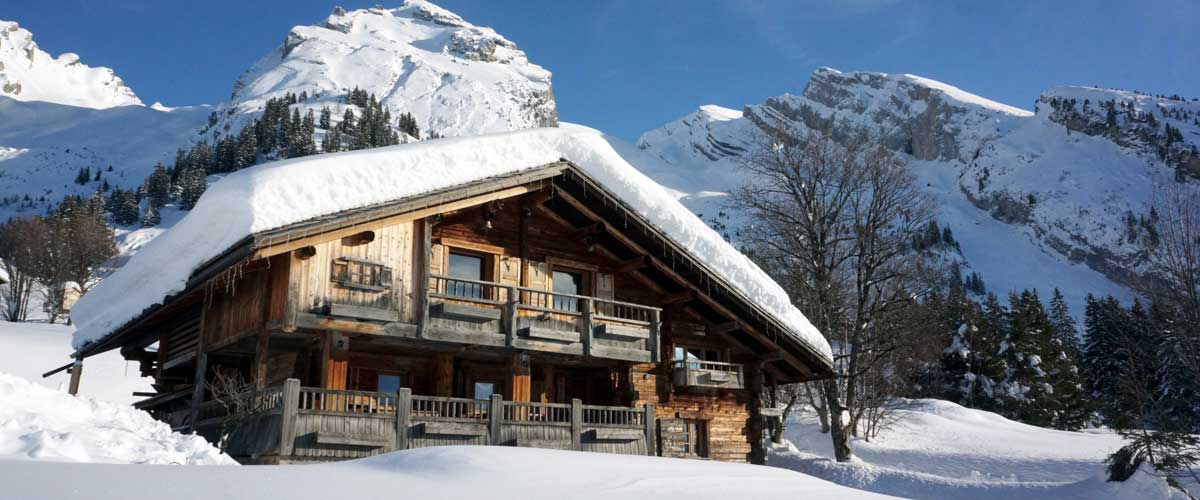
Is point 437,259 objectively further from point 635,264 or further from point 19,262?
point 19,262

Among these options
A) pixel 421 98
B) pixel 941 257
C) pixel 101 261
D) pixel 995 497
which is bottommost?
pixel 995 497

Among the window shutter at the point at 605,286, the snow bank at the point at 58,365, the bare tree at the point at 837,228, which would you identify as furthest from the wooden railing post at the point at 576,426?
the snow bank at the point at 58,365

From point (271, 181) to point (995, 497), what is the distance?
802 inches

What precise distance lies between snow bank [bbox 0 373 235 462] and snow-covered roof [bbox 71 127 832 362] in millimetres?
4533

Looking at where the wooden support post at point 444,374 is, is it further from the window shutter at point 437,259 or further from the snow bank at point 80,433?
the snow bank at point 80,433

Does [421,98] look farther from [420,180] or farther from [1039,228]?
[420,180]

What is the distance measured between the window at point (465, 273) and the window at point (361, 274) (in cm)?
215

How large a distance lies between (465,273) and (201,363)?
5.78 metres

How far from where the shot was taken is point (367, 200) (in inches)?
644

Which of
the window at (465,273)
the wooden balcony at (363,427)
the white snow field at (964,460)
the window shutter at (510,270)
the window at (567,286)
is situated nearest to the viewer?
the wooden balcony at (363,427)

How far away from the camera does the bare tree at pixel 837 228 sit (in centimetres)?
2831

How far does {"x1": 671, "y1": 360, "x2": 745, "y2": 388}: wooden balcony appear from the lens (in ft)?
70.3

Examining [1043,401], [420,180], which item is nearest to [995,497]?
[420,180]

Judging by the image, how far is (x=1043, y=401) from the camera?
49.3m
